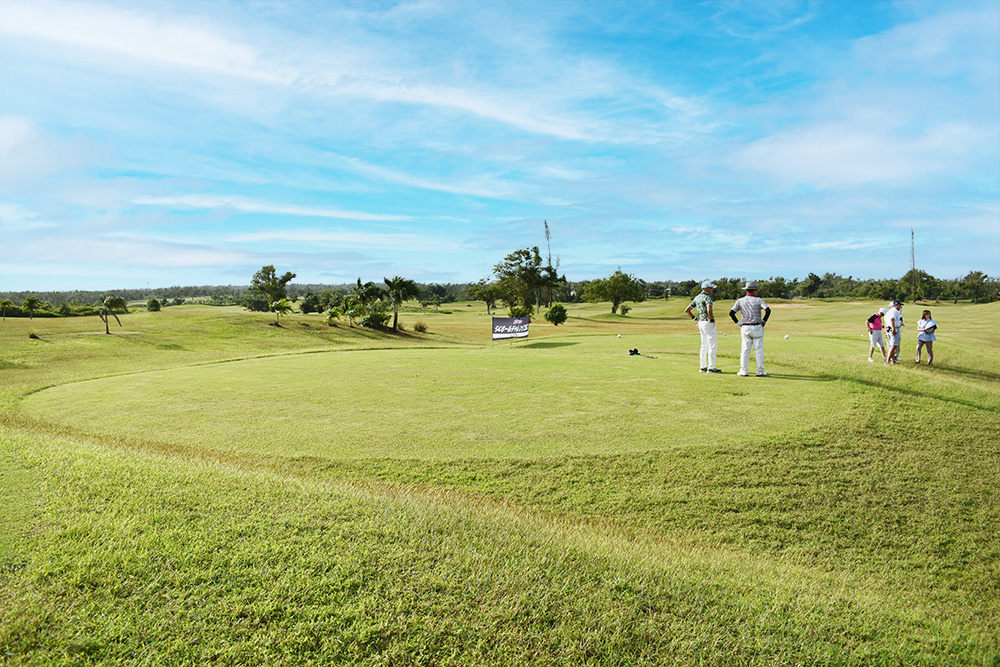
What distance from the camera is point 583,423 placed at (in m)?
10.2

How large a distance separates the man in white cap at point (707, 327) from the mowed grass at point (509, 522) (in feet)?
4.54

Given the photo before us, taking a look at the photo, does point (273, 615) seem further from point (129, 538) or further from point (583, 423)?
point (583, 423)

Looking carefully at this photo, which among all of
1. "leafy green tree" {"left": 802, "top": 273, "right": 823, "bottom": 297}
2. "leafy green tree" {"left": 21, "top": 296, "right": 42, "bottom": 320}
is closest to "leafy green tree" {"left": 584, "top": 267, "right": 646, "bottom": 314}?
"leafy green tree" {"left": 802, "top": 273, "right": 823, "bottom": 297}

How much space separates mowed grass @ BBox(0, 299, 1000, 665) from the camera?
3.91 meters

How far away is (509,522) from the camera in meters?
6.01

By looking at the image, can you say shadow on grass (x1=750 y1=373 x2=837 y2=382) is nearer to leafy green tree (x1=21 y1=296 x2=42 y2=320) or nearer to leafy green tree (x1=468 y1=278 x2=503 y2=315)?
leafy green tree (x1=21 y1=296 x2=42 y2=320)

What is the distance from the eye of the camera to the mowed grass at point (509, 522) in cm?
391

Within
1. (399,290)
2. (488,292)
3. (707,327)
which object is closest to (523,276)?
(488,292)

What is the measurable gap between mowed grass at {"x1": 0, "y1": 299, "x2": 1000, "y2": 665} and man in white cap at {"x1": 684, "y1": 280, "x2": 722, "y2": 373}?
1.38 metres

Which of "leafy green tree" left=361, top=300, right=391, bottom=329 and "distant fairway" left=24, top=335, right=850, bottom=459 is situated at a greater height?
"leafy green tree" left=361, top=300, right=391, bottom=329

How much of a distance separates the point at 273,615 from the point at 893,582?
22.1 ft

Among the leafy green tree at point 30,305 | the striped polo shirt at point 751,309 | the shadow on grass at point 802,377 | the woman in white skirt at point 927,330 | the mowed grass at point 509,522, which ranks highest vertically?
the leafy green tree at point 30,305

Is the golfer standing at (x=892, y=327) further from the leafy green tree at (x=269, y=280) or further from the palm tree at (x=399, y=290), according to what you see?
the leafy green tree at (x=269, y=280)

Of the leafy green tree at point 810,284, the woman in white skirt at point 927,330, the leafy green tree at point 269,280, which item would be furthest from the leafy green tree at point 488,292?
the woman in white skirt at point 927,330
